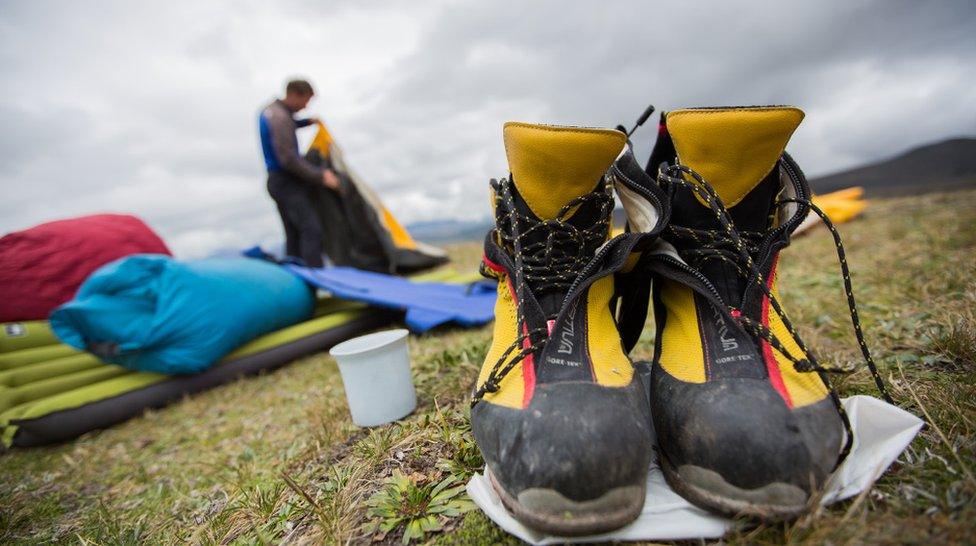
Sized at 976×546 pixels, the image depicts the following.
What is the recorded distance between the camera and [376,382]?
1.59 meters

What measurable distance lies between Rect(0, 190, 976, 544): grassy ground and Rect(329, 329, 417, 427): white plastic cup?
0.24 feet

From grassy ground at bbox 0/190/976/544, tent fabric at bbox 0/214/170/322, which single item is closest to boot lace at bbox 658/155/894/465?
grassy ground at bbox 0/190/976/544

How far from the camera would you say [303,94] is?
455 centimetres

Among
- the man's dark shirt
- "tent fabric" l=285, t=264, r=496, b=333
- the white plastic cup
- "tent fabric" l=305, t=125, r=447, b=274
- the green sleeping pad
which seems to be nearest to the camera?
the white plastic cup

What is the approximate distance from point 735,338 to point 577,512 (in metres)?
0.53

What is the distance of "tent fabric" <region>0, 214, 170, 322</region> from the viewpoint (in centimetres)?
280

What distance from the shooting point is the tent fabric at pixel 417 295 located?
3107mm

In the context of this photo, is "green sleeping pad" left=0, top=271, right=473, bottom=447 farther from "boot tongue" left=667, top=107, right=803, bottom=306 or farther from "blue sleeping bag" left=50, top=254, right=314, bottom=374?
"boot tongue" left=667, top=107, right=803, bottom=306

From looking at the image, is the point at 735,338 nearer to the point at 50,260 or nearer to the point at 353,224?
the point at 50,260

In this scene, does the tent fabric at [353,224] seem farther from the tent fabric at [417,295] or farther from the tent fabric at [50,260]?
the tent fabric at [50,260]

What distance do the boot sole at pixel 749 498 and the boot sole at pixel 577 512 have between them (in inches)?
5.5

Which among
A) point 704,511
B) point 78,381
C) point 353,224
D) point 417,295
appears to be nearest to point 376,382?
point 704,511

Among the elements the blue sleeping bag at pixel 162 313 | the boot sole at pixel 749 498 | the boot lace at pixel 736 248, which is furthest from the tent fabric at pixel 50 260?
the boot sole at pixel 749 498

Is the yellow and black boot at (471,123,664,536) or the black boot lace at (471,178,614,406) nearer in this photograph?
the yellow and black boot at (471,123,664,536)
